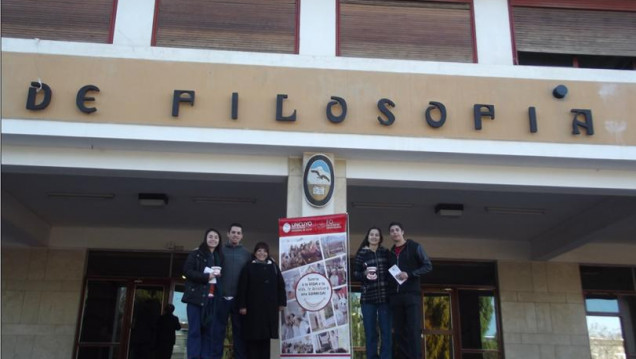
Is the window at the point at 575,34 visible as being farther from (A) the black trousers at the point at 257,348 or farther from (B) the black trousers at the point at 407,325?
(A) the black trousers at the point at 257,348

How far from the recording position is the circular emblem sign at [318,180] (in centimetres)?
744

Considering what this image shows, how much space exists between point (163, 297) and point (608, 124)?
7.85 metres

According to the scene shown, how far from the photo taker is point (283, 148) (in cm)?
762

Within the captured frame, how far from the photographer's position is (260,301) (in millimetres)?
6609

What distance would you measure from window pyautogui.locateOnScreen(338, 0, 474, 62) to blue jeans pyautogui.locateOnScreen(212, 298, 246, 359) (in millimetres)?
3660

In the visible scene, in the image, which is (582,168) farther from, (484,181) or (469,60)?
(469,60)

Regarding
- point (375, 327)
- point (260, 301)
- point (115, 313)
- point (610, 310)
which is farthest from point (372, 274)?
point (610, 310)

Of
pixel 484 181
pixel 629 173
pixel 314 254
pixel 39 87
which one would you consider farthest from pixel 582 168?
pixel 39 87

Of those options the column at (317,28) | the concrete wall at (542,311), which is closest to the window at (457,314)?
the concrete wall at (542,311)

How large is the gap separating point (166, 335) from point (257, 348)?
3675 millimetres

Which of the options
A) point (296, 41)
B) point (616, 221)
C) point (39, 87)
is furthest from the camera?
point (616, 221)

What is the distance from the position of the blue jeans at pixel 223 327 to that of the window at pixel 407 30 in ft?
12.0

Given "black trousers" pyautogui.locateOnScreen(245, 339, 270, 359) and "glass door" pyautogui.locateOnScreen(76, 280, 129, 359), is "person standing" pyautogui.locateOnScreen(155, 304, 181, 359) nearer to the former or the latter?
"glass door" pyautogui.locateOnScreen(76, 280, 129, 359)

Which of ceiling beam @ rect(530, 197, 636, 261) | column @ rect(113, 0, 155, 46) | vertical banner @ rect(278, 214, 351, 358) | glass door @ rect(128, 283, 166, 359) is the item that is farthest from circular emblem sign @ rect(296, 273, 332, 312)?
ceiling beam @ rect(530, 197, 636, 261)
